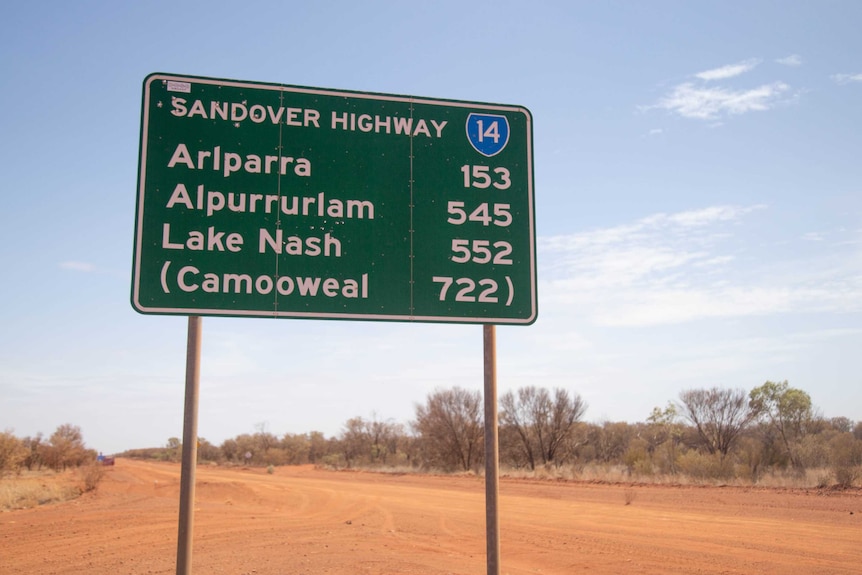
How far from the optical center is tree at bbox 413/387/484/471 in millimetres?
43906

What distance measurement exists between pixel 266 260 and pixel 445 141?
1706 mm

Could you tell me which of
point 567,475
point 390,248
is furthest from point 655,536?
point 567,475

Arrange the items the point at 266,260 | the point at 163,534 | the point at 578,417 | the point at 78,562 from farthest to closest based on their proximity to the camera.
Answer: the point at 578,417 → the point at 163,534 → the point at 78,562 → the point at 266,260

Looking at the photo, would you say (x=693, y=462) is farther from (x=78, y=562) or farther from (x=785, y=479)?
(x=78, y=562)

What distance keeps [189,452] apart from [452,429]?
1599 inches

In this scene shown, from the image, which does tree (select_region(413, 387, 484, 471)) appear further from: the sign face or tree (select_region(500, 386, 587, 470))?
the sign face

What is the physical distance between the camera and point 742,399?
3725 cm

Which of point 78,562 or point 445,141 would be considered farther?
point 78,562

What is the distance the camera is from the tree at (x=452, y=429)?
43906mm

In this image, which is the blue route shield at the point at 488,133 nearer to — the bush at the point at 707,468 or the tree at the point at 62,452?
the bush at the point at 707,468

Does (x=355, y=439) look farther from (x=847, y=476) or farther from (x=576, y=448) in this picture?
(x=847, y=476)

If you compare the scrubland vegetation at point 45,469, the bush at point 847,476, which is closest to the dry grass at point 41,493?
the scrubland vegetation at point 45,469

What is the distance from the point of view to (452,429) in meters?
44.6

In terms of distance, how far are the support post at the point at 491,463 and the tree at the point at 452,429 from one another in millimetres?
38421
